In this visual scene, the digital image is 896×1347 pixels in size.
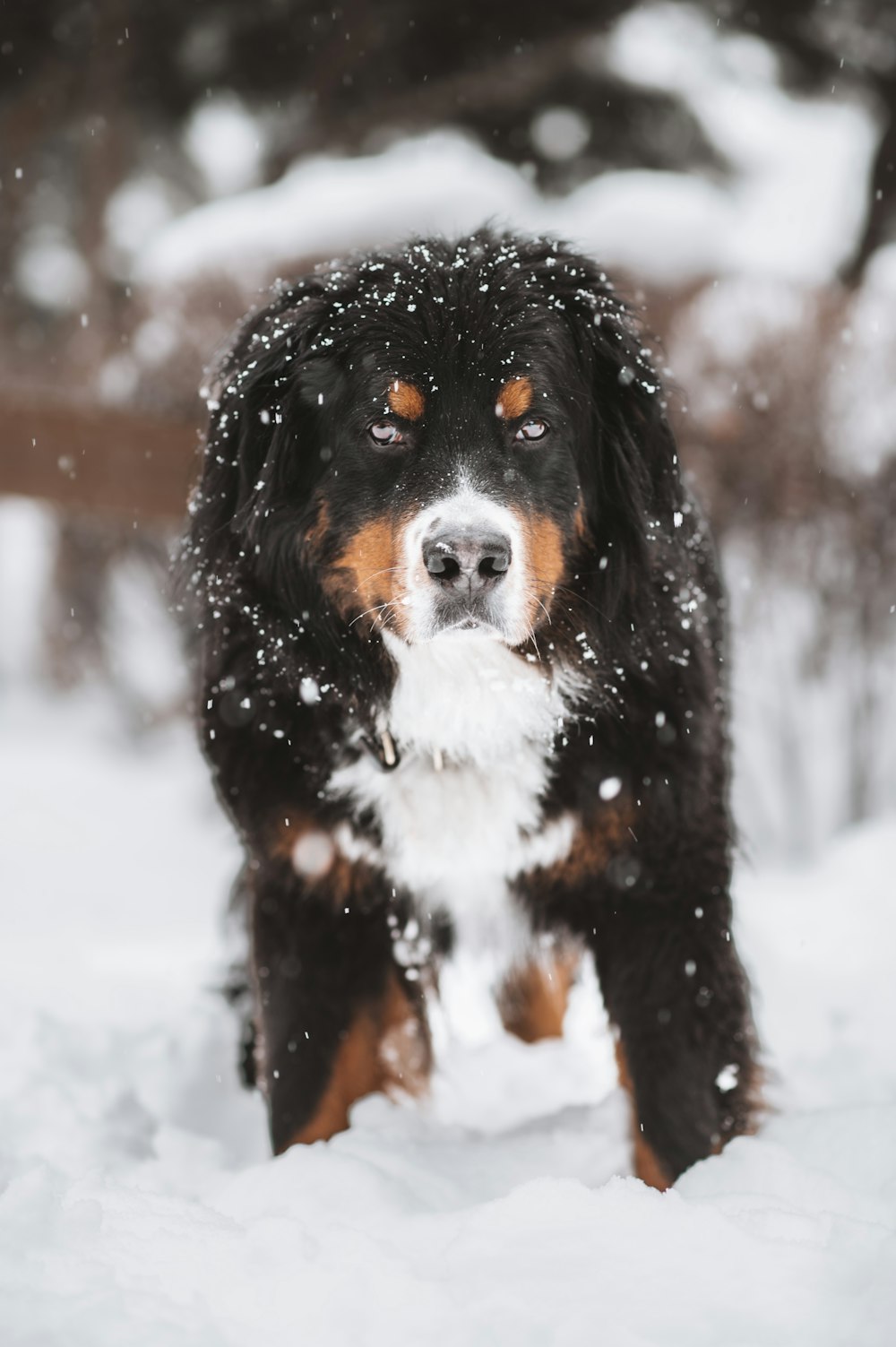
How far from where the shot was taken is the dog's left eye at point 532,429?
8.06ft

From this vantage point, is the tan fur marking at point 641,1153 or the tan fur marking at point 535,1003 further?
the tan fur marking at point 535,1003

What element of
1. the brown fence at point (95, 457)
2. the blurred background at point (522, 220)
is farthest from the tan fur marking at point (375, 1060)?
the blurred background at point (522, 220)

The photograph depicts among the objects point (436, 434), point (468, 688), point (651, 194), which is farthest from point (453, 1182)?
point (651, 194)

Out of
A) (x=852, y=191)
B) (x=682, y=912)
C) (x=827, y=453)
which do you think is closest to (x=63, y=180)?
(x=852, y=191)

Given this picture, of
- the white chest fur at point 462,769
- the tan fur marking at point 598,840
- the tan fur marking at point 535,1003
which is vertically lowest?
the tan fur marking at point 535,1003

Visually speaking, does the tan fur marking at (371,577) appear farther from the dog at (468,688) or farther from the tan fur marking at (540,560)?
the tan fur marking at (540,560)

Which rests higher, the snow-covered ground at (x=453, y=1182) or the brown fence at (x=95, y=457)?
the brown fence at (x=95, y=457)

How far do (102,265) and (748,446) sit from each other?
5475 millimetres

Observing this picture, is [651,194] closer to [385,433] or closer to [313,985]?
[385,433]

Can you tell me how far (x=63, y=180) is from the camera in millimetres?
9289

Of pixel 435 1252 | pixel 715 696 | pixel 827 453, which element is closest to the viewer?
pixel 435 1252

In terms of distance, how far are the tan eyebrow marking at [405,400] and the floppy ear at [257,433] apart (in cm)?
25

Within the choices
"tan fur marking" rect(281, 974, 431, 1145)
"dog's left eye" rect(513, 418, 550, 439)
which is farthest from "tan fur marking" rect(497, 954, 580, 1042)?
"dog's left eye" rect(513, 418, 550, 439)

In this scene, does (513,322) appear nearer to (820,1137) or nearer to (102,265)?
(820,1137)
